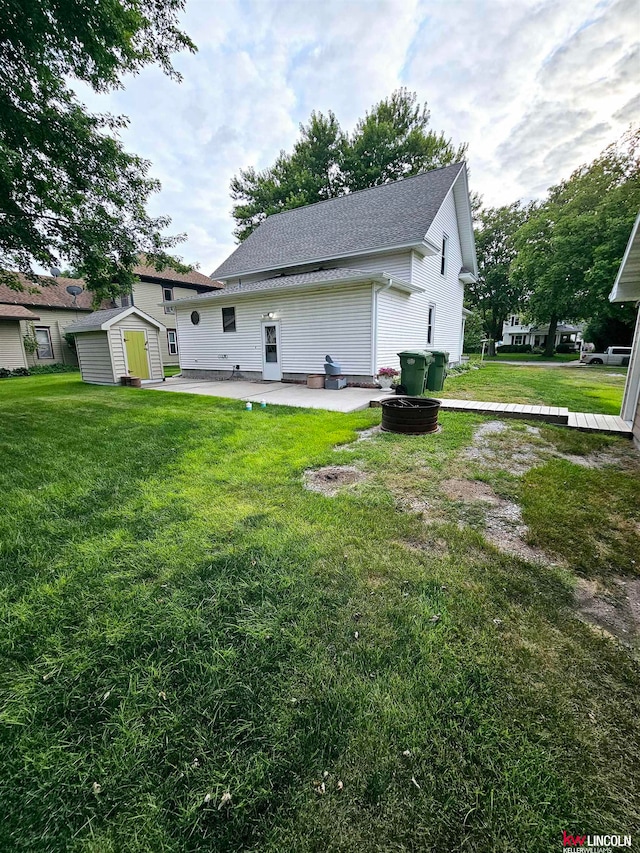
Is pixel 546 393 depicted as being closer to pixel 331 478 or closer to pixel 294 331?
pixel 294 331

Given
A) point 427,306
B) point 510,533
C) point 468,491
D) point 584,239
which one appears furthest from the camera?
point 584,239

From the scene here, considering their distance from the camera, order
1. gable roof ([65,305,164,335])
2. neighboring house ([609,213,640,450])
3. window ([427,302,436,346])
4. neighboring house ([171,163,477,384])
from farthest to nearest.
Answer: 1. window ([427,302,436,346])
2. gable roof ([65,305,164,335])
3. neighboring house ([171,163,477,384])
4. neighboring house ([609,213,640,450])

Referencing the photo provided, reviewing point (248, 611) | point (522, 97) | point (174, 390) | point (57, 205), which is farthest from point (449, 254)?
point (248, 611)

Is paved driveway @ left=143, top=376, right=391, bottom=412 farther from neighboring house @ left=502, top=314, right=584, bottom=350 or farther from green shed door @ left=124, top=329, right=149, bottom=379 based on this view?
neighboring house @ left=502, top=314, right=584, bottom=350

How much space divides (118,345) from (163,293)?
40.4 feet

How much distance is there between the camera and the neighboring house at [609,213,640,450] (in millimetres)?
5027

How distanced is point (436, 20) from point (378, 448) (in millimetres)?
10416

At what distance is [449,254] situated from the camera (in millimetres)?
14352

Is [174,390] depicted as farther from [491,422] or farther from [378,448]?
[491,422]

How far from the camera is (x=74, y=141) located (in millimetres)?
6309

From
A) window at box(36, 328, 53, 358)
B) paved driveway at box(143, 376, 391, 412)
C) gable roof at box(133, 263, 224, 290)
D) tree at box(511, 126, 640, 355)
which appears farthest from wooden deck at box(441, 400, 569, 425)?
window at box(36, 328, 53, 358)

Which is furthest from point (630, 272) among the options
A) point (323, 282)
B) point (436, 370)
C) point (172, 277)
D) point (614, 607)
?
point (172, 277)

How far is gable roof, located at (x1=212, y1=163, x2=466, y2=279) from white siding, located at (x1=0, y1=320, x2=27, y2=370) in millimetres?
12238

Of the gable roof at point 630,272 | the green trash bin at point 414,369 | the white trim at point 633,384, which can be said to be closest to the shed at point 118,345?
the green trash bin at point 414,369
